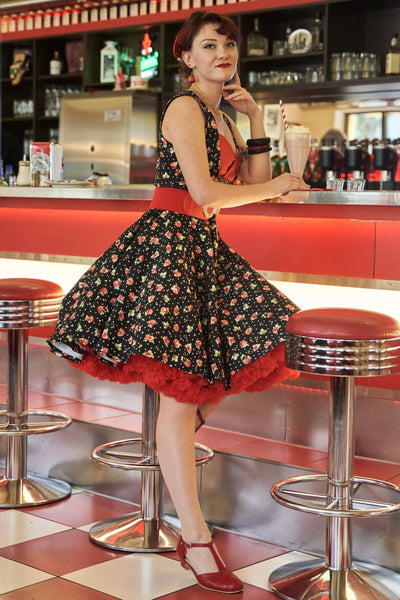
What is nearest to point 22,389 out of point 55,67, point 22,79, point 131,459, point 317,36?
point 131,459

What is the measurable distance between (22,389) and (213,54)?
4.64ft

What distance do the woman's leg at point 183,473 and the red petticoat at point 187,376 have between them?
1.7 inches

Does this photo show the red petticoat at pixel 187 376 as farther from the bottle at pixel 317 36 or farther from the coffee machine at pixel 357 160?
the bottle at pixel 317 36

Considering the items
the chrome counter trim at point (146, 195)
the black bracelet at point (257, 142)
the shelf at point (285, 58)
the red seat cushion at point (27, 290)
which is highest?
the shelf at point (285, 58)

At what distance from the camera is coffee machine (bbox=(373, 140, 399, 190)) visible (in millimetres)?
5746

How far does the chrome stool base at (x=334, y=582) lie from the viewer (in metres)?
2.18

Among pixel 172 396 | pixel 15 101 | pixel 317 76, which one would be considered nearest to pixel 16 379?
pixel 172 396

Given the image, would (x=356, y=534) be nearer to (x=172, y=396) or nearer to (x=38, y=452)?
(x=172, y=396)

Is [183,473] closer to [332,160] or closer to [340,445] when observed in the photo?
[340,445]

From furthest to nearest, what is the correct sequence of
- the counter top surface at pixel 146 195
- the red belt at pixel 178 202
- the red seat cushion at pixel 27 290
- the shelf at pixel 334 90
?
1. the shelf at pixel 334 90
2. the red seat cushion at pixel 27 290
3. the counter top surface at pixel 146 195
4. the red belt at pixel 178 202

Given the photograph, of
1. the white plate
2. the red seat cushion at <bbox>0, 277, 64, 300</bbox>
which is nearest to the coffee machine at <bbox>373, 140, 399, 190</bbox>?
the white plate

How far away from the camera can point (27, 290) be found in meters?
2.87

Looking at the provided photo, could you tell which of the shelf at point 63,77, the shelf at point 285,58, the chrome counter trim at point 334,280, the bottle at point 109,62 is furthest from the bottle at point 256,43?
the chrome counter trim at point 334,280

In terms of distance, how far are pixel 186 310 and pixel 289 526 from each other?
82cm
